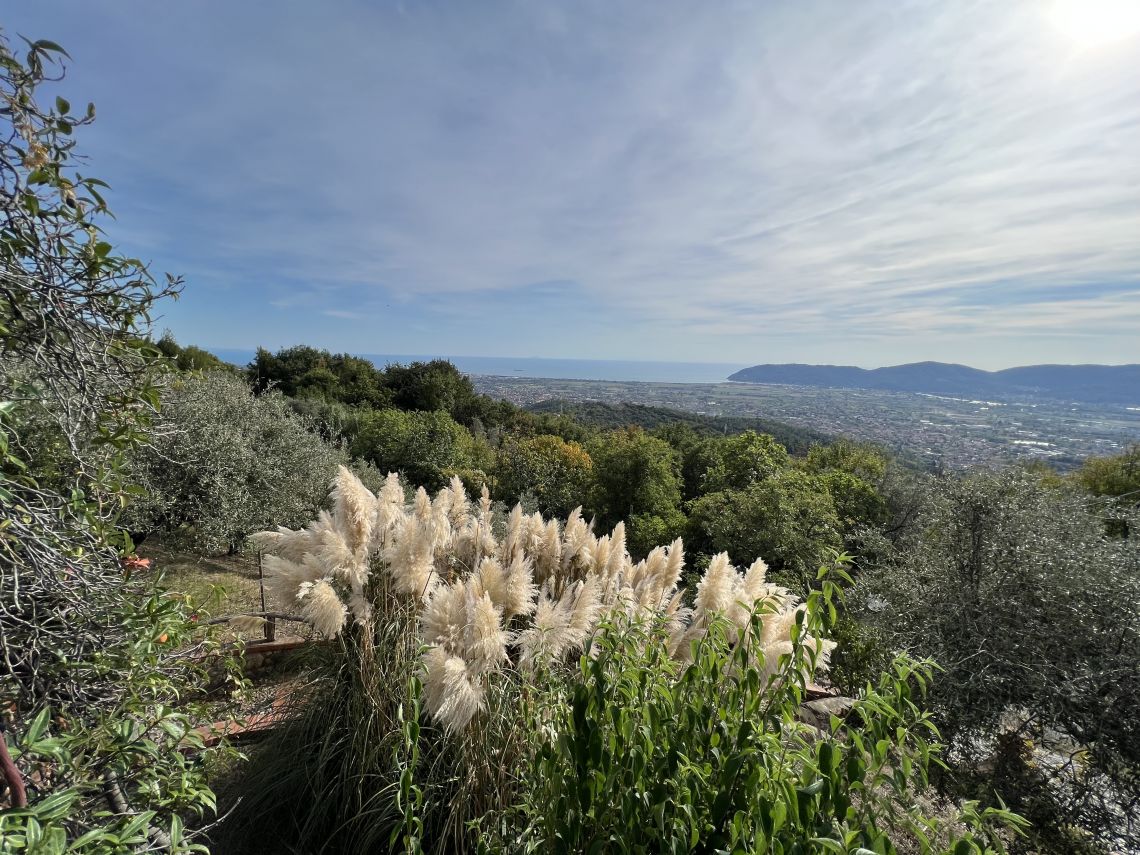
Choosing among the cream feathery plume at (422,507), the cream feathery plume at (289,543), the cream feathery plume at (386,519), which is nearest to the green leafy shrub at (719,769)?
the cream feathery plume at (386,519)

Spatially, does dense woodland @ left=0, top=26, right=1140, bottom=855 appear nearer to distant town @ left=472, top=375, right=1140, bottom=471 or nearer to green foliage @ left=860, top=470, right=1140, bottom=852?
green foliage @ left=860, top=470, right=1140, bottom=852

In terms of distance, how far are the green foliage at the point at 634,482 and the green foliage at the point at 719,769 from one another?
11.0 metres

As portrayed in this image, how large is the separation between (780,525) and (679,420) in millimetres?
23317

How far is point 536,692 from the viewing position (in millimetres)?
2207

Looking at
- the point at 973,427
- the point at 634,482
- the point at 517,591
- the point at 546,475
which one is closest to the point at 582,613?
the point at 517,591

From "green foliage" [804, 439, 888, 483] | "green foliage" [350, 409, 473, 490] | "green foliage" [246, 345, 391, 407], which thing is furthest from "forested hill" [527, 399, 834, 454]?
"green foliage" [350, 409, 473, 490]

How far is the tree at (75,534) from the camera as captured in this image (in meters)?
1.09

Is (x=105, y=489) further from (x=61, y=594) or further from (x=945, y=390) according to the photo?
(x=945, y=390)

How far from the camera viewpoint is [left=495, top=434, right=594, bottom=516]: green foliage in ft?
46.6

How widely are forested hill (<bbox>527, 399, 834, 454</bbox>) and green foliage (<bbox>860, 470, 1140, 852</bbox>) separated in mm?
22536

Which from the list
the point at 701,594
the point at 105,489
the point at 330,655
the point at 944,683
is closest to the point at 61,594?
the point at 105,489

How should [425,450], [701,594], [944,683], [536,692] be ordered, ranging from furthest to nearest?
[425,450] < [944,683] < [701,594] < [536,692]

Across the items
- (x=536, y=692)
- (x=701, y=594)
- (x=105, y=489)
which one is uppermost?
(x=105, y=489)

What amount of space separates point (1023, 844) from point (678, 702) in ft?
11.0
